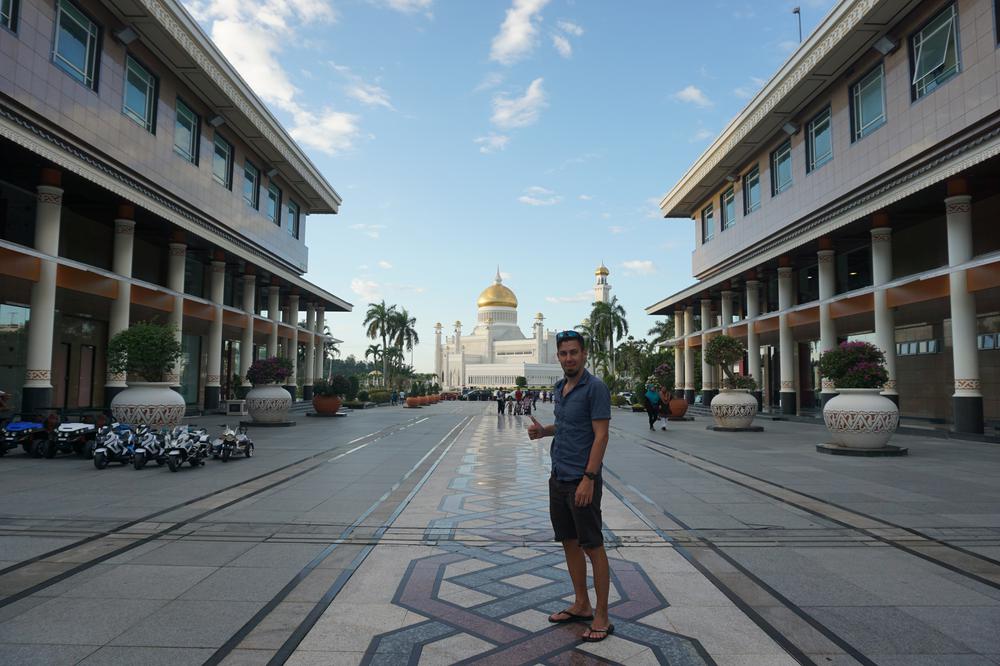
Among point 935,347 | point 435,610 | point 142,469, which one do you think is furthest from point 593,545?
point 935,347

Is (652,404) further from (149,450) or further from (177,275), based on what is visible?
(177,275)

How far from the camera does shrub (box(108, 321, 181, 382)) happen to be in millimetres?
14577

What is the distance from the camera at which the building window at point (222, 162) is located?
27594 millimetres

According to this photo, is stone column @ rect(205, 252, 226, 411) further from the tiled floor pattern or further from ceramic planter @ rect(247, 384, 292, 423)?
the tiled floor pattern

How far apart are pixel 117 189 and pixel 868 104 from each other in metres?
25.0

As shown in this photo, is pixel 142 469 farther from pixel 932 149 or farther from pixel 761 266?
pixel 761 266

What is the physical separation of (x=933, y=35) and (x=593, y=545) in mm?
22292

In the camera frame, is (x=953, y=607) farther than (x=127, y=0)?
No

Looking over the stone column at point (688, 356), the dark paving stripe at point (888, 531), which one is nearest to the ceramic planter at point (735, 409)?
the dark paving stripe at point (888, 531)

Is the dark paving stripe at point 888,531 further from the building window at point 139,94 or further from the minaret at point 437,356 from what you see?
the minaret at point 437,356

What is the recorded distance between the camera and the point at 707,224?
3978 cm

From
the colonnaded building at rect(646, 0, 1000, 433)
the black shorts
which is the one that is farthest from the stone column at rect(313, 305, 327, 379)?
the black shorts

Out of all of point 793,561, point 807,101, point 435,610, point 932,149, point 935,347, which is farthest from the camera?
point 807,101

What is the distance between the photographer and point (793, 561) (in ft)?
17.4
